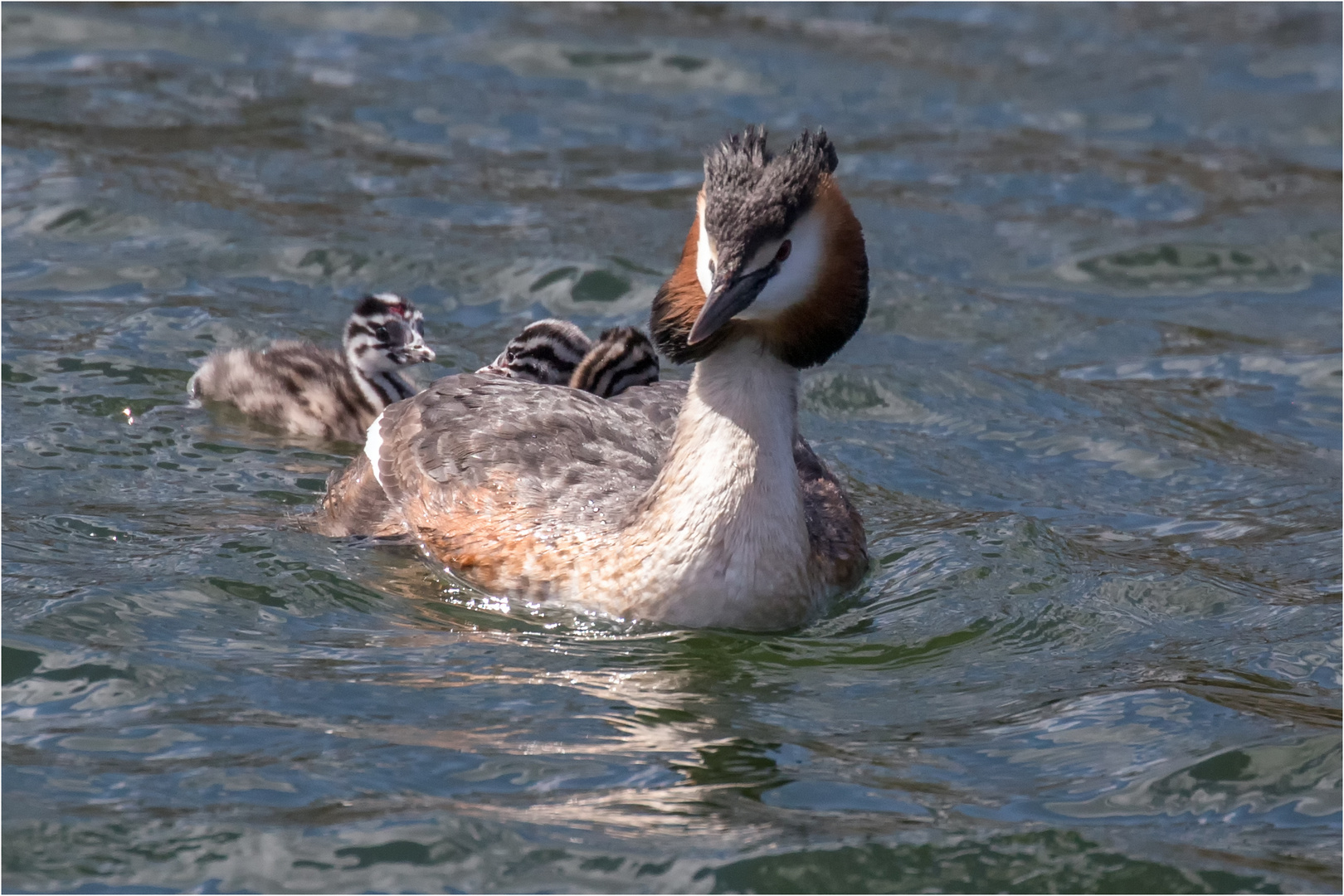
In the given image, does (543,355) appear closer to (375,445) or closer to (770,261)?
(375,445)

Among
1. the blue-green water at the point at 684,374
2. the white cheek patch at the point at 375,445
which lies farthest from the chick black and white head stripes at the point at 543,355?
the blue-green water at the point at 684,374

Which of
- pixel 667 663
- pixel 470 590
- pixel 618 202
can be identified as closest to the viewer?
pixel 667 663

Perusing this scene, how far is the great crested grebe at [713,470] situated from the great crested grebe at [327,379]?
1.60 m

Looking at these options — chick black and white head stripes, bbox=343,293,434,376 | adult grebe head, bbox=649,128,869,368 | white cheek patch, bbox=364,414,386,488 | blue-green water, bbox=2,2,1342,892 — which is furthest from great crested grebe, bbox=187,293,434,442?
adult grebe head, bbox=649,128,869,368

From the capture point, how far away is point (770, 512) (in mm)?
6668

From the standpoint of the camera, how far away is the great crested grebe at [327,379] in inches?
356

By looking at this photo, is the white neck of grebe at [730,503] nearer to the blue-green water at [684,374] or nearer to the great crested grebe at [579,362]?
the blue-green water at [684,374]

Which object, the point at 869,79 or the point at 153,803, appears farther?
the point at 869,79

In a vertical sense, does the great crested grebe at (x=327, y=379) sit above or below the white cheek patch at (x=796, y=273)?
below

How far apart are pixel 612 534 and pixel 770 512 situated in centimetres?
62

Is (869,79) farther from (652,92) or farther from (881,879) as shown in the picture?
(881,879)

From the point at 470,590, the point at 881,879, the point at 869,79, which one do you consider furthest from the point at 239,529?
the point at 869,79

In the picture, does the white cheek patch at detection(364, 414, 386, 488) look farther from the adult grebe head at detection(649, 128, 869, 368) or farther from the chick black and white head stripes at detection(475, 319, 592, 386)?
the adult grebe head at detection(649, 128, 869, 368)

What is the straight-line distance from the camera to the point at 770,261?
6.30 m
